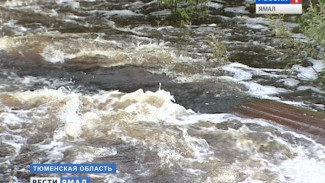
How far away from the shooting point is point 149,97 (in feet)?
21.1

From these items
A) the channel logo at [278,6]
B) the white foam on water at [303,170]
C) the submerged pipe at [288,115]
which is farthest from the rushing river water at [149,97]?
the channel logo at [278,6]

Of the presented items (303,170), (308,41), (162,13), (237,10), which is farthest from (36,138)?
(237,10)

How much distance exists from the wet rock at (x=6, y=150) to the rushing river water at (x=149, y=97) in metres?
0.02

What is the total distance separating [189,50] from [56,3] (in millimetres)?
4439

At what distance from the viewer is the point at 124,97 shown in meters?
6.48

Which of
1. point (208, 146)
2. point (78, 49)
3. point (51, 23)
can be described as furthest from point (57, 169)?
point (51, 23)

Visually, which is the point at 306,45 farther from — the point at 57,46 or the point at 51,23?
the point at 51,23

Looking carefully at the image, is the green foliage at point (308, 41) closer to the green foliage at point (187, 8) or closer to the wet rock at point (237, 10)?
the wet rock at point (237, 10)

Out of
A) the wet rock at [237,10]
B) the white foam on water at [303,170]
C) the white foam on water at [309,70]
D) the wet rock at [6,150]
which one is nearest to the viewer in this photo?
the white foam on water at [303,170]

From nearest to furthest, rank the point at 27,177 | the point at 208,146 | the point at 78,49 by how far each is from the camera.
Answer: the point at 27,177
the point at 208,146
the point at 78,49

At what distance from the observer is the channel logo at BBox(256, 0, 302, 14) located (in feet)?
30.5

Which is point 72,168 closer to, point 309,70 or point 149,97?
point 149,97

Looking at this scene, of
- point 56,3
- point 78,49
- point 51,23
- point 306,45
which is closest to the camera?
point 306,45

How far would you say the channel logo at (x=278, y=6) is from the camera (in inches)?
366
